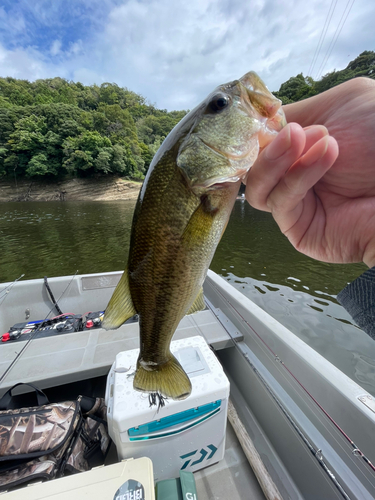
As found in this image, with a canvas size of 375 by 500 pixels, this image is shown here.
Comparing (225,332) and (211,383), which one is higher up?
(211,383)

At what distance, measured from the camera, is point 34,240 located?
49.4 feet

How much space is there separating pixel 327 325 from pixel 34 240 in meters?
16.4

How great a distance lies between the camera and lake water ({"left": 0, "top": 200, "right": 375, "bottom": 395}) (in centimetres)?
602

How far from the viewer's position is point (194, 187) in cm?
122

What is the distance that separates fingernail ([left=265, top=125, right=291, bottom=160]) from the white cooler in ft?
6.25

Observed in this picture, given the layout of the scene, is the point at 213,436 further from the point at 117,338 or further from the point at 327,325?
the point at 327,325

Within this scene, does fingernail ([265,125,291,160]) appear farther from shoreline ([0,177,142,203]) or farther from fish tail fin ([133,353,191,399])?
shoreline ([0,177,142,203])

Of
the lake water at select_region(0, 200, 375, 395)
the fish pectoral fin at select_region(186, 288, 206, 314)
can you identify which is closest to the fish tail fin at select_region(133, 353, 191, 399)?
the fish pectoral fin at select_region(186, 288, 206, 314)

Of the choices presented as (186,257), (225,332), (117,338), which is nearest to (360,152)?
(186,257)

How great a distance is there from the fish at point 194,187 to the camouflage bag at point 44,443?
1470 mm

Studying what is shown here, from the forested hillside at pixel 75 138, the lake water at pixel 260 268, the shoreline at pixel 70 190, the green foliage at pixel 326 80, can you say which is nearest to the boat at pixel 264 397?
the lake water at pixel 260 268

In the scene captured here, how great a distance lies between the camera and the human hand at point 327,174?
1130 mm

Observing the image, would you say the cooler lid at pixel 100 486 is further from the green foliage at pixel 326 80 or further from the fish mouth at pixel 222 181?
the green foliage at pixel 326 80

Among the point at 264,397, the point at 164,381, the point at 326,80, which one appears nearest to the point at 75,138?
the point at 264,397
